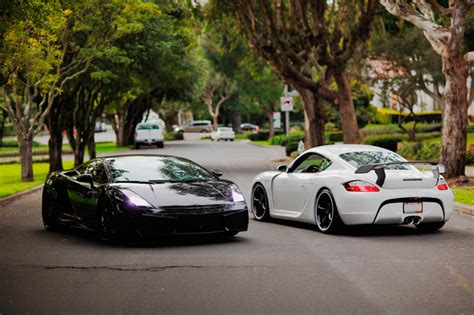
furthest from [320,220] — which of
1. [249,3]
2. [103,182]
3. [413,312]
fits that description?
[249,3]

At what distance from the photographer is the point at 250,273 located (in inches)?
393

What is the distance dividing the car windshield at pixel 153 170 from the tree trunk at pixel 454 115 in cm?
1099

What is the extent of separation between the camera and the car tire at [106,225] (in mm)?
12352

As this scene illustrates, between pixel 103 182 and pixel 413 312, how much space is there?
640 centimetres

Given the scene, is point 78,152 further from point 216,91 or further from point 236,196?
point 216,91

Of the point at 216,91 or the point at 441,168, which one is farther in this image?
the point at 216,91

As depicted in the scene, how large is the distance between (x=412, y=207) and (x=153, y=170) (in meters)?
3.77

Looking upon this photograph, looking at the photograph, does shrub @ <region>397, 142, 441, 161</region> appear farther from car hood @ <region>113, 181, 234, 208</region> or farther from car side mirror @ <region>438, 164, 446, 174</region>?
car hood @ <region>113, 181, 234, 208</region>

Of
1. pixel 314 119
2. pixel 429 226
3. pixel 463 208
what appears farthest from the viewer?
pixel 314 119

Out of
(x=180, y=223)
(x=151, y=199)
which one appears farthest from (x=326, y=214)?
(x=151, y=199)

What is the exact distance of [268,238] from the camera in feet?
43.8

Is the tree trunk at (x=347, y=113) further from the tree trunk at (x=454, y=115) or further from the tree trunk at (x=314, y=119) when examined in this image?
the tree trunk at (x=454, y=115)

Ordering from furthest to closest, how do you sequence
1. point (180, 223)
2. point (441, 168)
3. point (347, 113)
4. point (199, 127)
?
1. point (199, 127)
2. point (347, 113)
3. point (441, 168)
4. point (180, 223)

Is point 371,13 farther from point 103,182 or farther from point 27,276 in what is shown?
point 27,276
